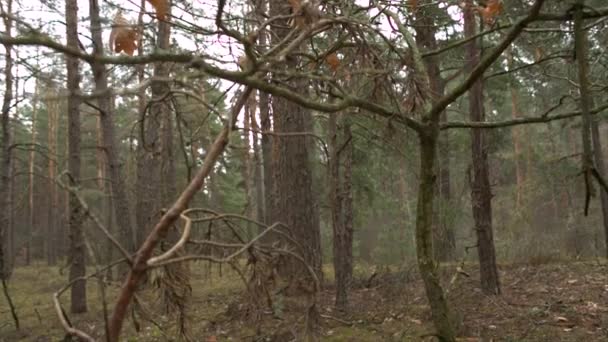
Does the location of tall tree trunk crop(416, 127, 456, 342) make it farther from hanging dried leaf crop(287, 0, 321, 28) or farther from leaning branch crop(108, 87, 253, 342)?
leaning branch crop(108, 87, 253, 342)

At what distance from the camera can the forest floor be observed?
656cm

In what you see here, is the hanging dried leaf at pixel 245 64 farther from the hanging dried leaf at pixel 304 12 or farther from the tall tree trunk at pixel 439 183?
the tall tree trunk at pixel 439 183

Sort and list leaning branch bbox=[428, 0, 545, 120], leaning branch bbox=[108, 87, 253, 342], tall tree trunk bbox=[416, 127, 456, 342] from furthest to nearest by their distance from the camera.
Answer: tall tree trunk bbox=[416, 127, 456, 342] → leaning branch bbox=[428, 0, 545, 120] → leaning branch bbox=[108, 87, 253, 342]

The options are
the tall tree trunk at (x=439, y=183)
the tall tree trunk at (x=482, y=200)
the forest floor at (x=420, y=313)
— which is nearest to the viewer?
the tall tree trunk at (x=439, y=183)

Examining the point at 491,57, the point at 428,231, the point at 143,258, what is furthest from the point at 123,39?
the point at 428,231

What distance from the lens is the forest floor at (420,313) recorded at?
21.5ft

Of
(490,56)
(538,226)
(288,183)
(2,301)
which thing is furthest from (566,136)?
(490,56)

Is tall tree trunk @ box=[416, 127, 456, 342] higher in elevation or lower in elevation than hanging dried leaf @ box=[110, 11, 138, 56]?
lower

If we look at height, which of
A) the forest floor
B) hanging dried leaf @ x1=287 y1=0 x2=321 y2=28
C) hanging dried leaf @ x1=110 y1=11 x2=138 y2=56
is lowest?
the forest floor

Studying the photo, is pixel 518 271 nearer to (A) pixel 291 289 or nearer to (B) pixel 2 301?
(A) pixel 291 289

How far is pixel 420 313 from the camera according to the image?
25.6ft

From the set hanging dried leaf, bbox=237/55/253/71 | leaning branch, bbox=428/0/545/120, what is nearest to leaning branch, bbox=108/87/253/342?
hanging dried leaf, bbox=237/55/253/71

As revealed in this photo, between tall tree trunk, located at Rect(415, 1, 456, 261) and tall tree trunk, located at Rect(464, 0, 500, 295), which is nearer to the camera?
tall tree trunk, located at Rect(415, 1, 456, 261)

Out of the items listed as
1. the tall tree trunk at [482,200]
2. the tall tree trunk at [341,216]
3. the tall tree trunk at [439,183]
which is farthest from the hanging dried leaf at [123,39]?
the tall tree trunk at [482,200]
